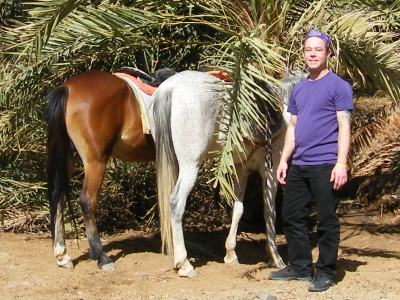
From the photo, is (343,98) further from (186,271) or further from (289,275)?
(186,271)

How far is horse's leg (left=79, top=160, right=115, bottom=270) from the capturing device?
19.9ft

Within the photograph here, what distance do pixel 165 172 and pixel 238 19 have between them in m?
1.66

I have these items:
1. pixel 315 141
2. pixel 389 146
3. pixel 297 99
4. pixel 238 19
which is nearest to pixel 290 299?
pixel 315 141

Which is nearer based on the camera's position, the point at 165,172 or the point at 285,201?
the point at 285,201

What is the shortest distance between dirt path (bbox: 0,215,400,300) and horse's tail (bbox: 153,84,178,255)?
23.5 inches

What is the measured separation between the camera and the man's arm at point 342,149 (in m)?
4.71

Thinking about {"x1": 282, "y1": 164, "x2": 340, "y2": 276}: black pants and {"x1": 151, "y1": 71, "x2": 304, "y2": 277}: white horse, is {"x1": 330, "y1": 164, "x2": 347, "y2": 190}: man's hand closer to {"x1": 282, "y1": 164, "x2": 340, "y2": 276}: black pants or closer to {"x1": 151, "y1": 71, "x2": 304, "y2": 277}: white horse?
{"x1": 282, "y1": 164, "x2": 340, "y2": 276}: black pants

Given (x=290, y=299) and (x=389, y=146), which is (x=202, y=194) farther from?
(x=290, y=299)

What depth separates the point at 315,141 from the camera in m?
4.91

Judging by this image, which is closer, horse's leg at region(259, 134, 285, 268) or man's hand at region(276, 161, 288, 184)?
man's hand at region(276, 161, 288, 184)

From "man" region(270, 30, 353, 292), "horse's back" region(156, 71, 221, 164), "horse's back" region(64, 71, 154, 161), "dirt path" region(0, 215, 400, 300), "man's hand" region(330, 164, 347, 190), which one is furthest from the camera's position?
"horse's back" region(64, 71, 154, 161)

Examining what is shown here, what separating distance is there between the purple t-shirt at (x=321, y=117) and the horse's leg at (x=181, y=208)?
1.08 metres

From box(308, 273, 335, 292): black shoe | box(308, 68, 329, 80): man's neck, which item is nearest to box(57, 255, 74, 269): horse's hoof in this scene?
box(308, 273, 335, 292): black shoe

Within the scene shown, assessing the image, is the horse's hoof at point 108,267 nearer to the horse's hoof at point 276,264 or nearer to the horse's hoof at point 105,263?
the horse's hoof at point 105,263
